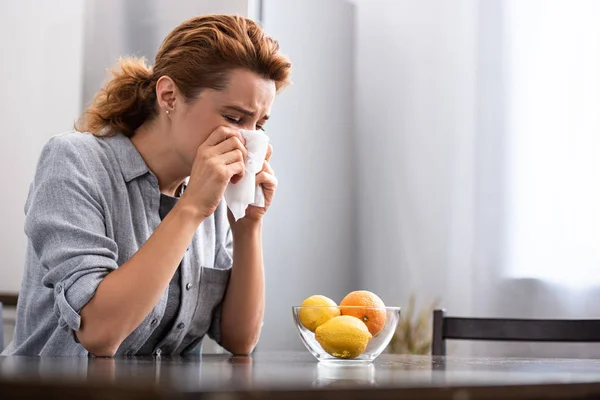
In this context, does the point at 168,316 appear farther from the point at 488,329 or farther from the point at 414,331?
the point at 414,331

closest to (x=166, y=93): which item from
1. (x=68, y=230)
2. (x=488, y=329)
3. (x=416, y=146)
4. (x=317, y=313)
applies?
(x=68, y=230)

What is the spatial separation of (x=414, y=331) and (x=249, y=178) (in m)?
1.30

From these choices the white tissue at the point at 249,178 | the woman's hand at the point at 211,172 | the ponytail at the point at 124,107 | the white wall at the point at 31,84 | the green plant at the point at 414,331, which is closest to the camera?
the woman's hand at the point at 211,172

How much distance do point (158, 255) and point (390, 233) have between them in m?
1.54

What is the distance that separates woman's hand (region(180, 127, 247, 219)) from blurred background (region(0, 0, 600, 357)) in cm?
131

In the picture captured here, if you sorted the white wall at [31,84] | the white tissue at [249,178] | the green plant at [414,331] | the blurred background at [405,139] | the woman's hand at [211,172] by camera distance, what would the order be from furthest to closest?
the white wall at [31,84], the green plant at [414,331], the blurred background at [405,139], the white tissue at [249,178], the woman's hand at [211,172]

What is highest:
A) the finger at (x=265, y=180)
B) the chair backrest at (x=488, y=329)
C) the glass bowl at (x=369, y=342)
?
the finger at (x=265, y=180)

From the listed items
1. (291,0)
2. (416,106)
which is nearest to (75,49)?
(291,0)

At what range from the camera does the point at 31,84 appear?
107 inches

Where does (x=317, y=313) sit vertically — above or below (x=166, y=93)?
below

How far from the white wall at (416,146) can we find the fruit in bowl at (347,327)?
4.95ft

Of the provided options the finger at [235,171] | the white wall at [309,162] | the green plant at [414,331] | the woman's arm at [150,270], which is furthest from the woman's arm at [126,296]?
the white wall at [309,162]

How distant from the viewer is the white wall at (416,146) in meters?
2.55

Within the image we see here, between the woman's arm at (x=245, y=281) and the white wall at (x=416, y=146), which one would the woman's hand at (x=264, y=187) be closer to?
the woman's arm at (x=245, y=281)
